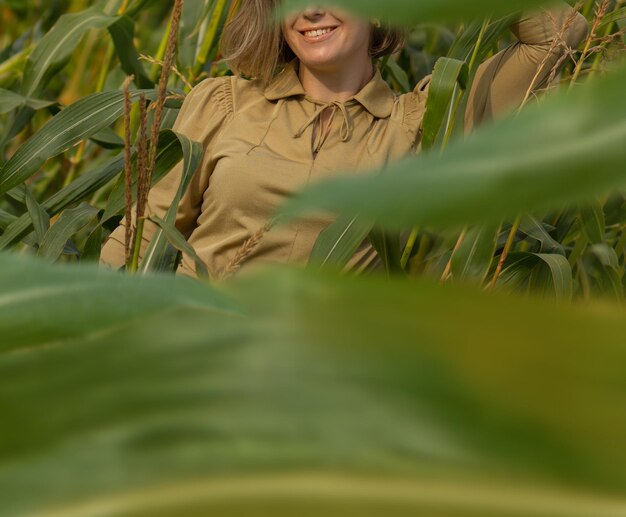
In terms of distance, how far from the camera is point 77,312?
0.50 feet

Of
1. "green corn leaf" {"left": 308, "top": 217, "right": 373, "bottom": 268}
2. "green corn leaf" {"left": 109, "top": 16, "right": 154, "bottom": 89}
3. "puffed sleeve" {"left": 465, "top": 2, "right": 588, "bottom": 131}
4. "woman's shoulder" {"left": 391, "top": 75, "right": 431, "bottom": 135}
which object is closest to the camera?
"green corn leaf" {"left": 308, "top": 217, "right": 373, "bottom": 268}

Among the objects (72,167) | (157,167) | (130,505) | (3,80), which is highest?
(130,505)

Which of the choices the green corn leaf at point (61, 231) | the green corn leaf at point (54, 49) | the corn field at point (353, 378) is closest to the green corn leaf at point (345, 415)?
the corn field at point (353, 378)

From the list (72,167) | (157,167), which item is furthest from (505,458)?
(72,167)

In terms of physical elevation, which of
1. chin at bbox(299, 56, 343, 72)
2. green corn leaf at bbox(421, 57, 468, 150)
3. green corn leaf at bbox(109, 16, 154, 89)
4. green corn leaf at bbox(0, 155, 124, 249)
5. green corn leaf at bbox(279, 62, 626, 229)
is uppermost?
green corn leaf at bbox(279, 62, 626, 229)

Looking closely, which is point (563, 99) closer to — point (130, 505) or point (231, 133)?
point (130, 505)

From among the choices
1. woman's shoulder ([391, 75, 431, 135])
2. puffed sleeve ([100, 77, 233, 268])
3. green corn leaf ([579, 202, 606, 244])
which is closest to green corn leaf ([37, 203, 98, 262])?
puffed sleeve ([100, 77, 233, 268])

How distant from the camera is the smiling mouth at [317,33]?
1.56 m

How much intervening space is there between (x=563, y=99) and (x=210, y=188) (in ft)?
4.60

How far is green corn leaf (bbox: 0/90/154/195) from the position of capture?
133 cm

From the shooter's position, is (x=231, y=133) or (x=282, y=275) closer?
(x=282, y=275)

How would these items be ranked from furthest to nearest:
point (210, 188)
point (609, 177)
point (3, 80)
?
point (3, 80) < point (210, 188) < point (609, 177)

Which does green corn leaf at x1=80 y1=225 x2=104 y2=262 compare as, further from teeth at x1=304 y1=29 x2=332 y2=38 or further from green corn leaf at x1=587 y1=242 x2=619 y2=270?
green corn leaf at x1=587 y1=242 x2=619 y2=270

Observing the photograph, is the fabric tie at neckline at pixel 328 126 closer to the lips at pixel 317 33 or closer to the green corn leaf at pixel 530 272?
the lips at pixel 317 33
